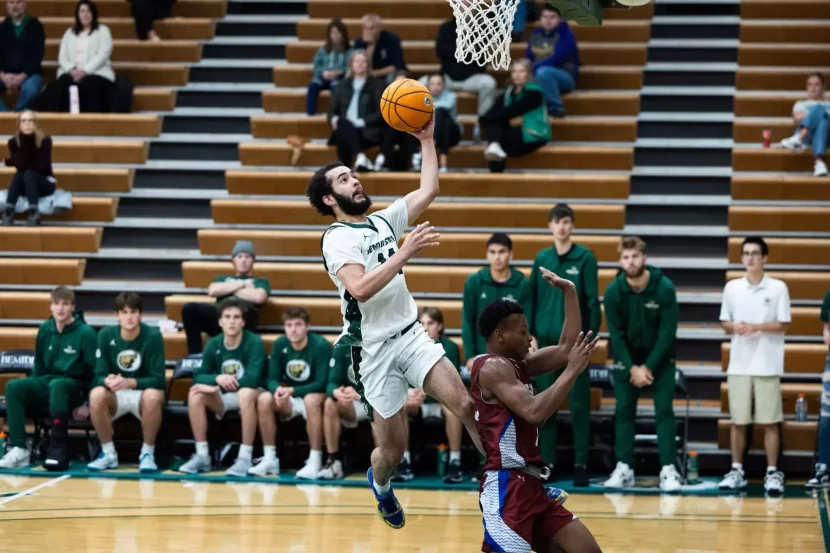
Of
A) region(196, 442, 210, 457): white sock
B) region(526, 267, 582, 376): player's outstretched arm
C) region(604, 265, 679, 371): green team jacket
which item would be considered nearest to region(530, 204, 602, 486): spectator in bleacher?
region(604, 265, 679, 371): green team jacket

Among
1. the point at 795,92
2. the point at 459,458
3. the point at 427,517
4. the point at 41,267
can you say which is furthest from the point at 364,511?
the point at 795,92

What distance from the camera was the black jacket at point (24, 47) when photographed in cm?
1288

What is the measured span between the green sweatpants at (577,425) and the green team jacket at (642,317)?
0.37 m

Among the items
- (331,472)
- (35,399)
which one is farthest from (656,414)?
(35,399)

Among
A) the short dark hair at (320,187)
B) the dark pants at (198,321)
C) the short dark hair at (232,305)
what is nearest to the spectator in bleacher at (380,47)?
the dark pants at (198,321)

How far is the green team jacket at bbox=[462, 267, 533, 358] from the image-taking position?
925 centimetres

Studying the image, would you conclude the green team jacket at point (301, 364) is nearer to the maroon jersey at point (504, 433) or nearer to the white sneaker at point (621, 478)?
the white sneaker at point (621, 478)

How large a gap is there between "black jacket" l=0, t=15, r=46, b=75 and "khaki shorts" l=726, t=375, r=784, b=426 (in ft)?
27.4

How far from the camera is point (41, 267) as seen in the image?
11.5 meters

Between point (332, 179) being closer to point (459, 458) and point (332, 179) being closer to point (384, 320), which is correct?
point (384, 320)

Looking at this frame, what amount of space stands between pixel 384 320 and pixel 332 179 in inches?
30.5

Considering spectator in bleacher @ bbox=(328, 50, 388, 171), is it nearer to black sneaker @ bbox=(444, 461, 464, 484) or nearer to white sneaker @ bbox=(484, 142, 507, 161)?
white sneaker @ bbox=(484, 142, 507, 161)

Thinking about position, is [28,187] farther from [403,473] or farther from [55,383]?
[403,473]

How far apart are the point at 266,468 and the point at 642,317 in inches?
126
